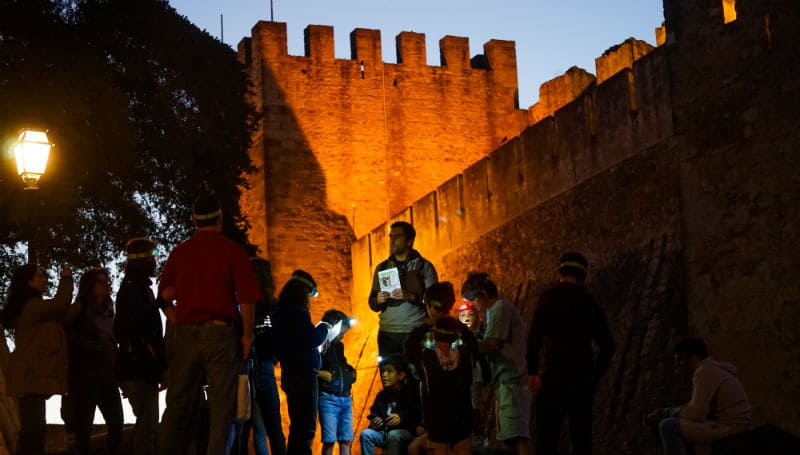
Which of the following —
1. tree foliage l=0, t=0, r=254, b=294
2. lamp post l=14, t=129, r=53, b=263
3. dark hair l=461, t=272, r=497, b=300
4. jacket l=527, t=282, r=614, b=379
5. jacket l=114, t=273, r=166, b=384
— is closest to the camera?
jacket l=114, t=273, r=166, b=384

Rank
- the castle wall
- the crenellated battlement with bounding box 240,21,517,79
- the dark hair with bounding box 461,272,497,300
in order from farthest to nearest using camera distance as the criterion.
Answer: the crenellated battlement with bounding box 240,21,517,79, the castle wall, the dark hair with bounding box 461,272,497,300

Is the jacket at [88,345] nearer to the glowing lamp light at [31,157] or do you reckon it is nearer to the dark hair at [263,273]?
the dark hair at [263,273]

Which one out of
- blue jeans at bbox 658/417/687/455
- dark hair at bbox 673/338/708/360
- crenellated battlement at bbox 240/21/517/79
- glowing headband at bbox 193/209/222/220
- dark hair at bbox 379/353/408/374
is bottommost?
blue jeans at bbox 658/417/687/455

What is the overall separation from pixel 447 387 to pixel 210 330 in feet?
6.09

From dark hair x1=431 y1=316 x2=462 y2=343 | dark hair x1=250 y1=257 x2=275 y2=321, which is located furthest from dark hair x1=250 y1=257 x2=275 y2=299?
dark hair x1=431 y1=316 x2=462 y2=343

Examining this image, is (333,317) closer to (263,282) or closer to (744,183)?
(263,282)

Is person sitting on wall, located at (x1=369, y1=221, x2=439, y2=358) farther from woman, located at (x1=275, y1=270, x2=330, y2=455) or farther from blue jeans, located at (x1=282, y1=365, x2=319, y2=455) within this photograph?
blue jeans, located at (x1=282, y1=365, x2=319, y2=455)

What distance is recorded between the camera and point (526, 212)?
19875 mm

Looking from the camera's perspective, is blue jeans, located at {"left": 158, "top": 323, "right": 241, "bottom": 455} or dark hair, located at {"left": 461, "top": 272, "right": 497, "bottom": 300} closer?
blue jeans, located at {"left": 158, "top": 323, "right": 241, "bottom": 455}

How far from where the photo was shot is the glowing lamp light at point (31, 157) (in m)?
12.2

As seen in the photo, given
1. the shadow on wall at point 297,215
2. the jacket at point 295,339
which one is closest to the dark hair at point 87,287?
the jacket at point 295,339

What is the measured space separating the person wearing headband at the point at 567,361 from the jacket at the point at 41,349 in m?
3.52

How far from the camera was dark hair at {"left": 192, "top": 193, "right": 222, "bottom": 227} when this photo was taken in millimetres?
8125

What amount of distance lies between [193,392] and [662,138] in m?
9.20
